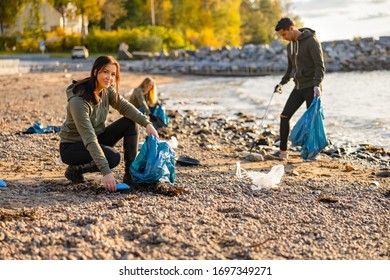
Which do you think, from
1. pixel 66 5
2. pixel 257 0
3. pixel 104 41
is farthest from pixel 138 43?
pixel 257 0

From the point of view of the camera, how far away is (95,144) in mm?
5281

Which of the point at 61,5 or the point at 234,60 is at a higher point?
the point at 61,5

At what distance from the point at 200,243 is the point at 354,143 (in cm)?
678

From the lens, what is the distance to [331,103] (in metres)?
17.7

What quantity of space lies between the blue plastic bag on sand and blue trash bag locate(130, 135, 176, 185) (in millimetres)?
2604

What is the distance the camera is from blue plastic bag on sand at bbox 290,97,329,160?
7.62 metres

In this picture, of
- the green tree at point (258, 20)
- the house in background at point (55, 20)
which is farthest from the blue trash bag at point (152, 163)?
the green tree at point (258, 20)

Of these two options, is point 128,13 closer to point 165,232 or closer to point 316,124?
point 316,124

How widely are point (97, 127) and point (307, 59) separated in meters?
3.22

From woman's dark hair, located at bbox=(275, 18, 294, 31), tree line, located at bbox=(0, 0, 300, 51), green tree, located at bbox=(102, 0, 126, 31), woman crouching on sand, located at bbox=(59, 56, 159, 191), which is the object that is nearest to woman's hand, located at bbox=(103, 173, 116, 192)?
woman crouching on sand, located at bbox=(59, 56, 159, 191)

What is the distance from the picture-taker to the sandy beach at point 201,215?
4.08 meters

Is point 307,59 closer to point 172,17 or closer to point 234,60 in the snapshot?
point 234,60

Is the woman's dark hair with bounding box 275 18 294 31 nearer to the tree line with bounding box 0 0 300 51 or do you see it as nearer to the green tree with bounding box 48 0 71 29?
the tree line with bounding box 0 0 300 51

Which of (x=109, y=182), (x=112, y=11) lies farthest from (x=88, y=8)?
(x=109, y=182)
